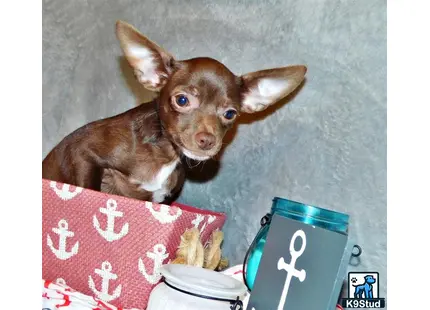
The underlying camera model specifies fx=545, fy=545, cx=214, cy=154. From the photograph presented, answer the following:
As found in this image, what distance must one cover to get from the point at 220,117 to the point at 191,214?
38 cm

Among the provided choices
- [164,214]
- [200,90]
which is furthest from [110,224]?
[200,90]

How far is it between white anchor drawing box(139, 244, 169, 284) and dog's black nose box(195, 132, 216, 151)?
13.6 inches

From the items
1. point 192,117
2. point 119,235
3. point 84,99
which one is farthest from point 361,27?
point 84,99

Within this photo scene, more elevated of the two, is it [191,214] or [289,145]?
[289,145]

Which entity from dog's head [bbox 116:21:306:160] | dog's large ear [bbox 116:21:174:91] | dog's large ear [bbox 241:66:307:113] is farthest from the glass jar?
dog's large ear [bbox 116:21:174:91]

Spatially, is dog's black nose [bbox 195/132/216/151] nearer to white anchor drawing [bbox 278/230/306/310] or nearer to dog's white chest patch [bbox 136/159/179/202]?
dog's white chest patch [bbox 136/159/179/202]

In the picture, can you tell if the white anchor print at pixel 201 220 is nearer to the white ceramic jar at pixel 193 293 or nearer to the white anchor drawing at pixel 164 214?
Result: the white anchor drawing at pixel 164 214

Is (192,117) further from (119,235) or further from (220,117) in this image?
(119,235)

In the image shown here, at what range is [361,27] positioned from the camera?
1705 mm

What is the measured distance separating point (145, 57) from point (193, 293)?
3.04 ft

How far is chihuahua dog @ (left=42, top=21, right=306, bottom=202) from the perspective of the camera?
1.84 m

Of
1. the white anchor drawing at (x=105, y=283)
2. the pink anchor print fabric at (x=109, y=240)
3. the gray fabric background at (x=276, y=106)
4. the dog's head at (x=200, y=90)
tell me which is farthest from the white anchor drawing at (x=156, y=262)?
the gray fabric background at (x=276, y=106)

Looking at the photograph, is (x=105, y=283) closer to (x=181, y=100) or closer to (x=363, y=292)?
(x=181, y=100)
